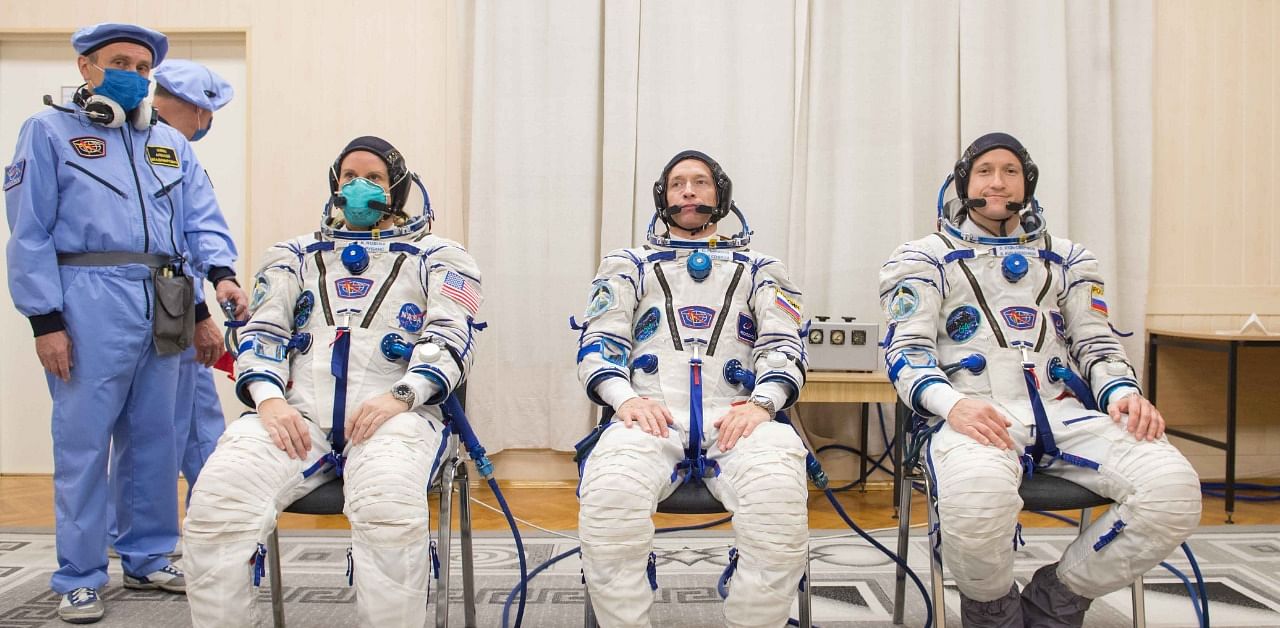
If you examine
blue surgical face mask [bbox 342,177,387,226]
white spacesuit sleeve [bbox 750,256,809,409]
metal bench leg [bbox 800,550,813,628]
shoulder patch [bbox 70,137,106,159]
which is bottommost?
metal bench leg [bbox 800,550,813,628]

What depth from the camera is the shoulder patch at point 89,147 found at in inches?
106

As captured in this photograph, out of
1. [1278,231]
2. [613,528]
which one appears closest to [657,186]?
[613,528]

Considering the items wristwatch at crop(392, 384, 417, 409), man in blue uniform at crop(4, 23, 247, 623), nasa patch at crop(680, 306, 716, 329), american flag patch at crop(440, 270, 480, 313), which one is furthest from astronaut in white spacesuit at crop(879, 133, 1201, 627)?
man in blue uniform at crop(4, 23, 247, 623)

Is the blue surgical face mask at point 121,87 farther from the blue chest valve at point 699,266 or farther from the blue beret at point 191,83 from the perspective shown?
the blue chest valve at point 699,266

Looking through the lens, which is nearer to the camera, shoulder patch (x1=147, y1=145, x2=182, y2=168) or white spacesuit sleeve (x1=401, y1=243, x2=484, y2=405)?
white spacesuit sleeve (x1=401, y1=243, x2=484, y2=405)

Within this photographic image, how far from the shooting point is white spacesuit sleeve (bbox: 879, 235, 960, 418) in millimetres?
2328

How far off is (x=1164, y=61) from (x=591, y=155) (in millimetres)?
3032

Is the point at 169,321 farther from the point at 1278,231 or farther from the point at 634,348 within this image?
the point at 1278,231

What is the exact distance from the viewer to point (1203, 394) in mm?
4395

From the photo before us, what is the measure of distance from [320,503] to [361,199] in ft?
2.72

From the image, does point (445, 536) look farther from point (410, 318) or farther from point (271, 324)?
point (271, 324)

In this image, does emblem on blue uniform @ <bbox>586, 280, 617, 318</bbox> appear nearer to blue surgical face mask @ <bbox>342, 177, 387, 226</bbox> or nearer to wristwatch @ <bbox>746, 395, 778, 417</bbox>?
wristwatch @ <bbox>746, 395, 778, 417</bbox>

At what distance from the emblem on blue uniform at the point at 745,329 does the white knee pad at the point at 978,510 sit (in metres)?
0.61

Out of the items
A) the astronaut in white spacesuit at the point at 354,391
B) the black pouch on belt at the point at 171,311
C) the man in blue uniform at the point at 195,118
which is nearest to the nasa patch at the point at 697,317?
the astronaut in white spacesuit at the point at 354,391
